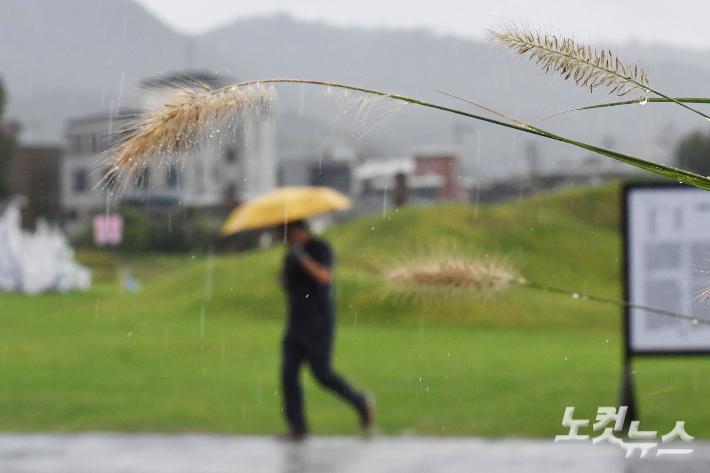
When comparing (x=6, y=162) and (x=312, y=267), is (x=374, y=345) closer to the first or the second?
(x=312, y=267)

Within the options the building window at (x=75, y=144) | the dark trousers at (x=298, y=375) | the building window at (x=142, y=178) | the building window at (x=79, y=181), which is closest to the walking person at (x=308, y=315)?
the dark trousers at (x=298, y=375)

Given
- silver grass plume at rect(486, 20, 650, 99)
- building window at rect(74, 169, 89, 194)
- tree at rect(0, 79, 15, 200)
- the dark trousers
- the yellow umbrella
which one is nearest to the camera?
silver grass plume at rect(486, 20, 650, 99)

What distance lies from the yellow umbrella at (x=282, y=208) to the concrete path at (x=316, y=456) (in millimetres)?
1587

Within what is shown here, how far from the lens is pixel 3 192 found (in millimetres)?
31438

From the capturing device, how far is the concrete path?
18.6ft

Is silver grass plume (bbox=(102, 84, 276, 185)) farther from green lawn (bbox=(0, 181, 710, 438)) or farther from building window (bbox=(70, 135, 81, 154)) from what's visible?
building window (bbox=(70, 135, 81, 154))

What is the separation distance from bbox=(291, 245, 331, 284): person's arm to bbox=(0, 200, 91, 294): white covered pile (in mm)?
22501

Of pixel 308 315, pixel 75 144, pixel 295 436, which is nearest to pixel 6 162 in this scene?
pixel 75 144

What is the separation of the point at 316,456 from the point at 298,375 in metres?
0.61

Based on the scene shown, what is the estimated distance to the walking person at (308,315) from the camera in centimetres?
623

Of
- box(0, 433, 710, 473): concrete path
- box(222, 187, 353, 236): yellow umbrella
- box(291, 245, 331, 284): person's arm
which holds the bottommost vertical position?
box(0, 433, 710, 473): concrete path

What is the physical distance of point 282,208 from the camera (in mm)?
6594

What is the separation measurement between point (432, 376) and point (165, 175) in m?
10.3

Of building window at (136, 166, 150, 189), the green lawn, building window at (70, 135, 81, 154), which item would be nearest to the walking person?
Result: the green lawn
